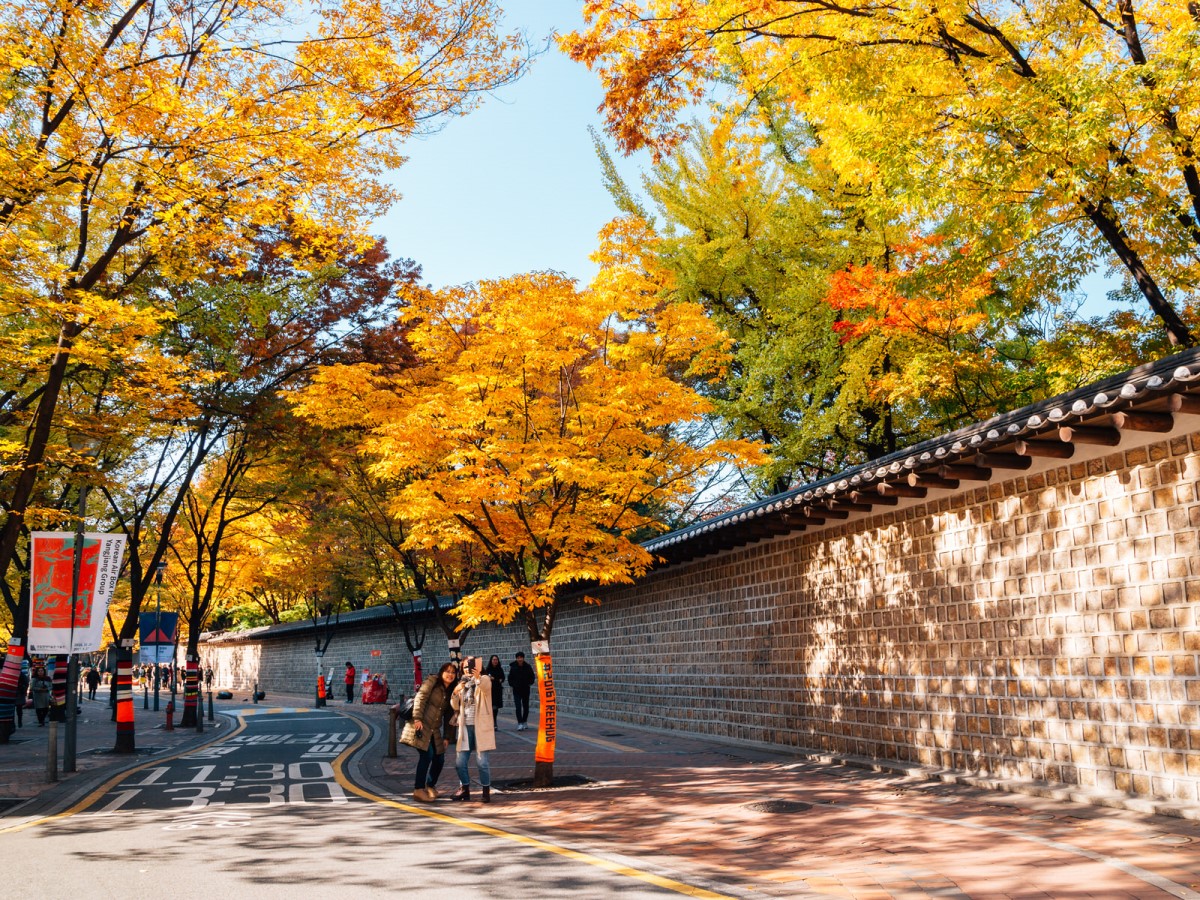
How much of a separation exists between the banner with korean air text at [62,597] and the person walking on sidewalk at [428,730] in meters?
5.73

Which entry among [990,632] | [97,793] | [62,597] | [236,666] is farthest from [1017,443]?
[236,666]

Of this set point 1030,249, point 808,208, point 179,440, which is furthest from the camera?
point 179,440

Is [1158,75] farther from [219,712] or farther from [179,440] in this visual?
[219,712]

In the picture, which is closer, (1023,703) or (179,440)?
(1023,703)

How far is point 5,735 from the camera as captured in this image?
68.7 feet

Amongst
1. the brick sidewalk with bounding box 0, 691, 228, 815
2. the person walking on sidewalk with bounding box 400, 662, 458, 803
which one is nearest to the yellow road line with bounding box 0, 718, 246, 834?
the brick sidewalk with bounding box 0, 691, 228, 815

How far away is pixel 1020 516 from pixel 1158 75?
5095 millimetres

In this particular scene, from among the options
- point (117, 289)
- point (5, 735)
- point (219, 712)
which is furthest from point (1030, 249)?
point (219, 712)

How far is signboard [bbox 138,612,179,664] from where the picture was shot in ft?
90.4

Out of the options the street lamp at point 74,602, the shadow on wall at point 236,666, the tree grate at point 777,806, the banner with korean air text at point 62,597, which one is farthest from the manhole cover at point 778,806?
the shadow on wall at point 236,666

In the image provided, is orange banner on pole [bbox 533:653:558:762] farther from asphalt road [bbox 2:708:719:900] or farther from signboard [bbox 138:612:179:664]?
signboard [bbox 138:612:179:664]

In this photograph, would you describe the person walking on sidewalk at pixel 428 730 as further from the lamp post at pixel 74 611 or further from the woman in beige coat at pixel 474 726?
the lamp post at pixel 74 611

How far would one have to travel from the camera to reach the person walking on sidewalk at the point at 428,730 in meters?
11.5

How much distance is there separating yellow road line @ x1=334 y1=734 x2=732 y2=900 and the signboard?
→ 57.7 feet
